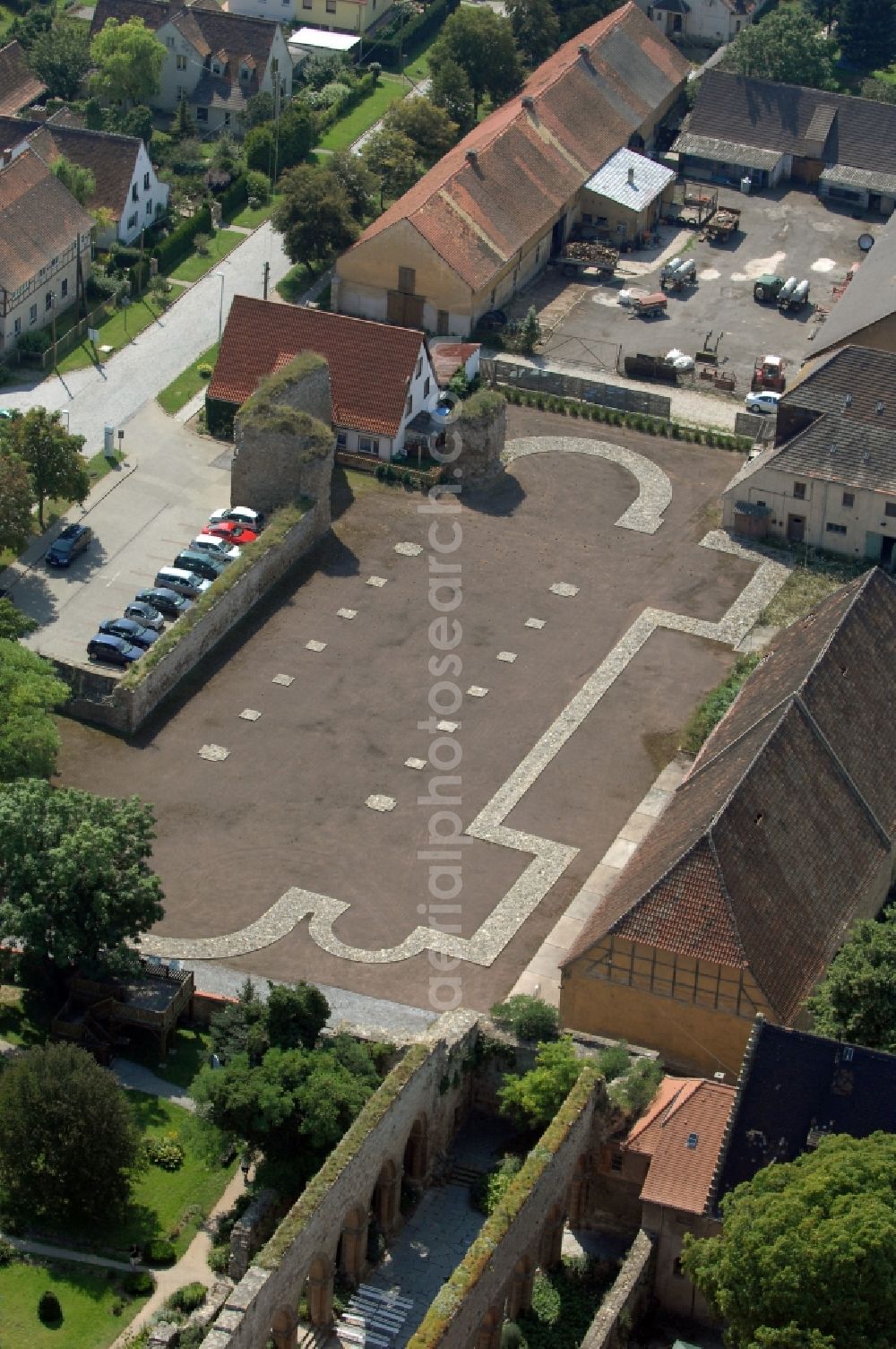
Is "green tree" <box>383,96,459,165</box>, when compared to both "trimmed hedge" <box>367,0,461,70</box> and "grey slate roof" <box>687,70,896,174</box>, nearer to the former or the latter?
"grey slate roof" <box>687,70,896,174</box>

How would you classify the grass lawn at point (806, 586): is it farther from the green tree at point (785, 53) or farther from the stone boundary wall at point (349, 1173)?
the green tree at point (785, 53)

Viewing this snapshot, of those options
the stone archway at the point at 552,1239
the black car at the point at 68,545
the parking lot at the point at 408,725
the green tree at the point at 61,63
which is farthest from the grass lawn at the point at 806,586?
the green tree at the point at 61,63

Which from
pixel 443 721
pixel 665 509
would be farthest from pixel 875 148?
pixel 443 721

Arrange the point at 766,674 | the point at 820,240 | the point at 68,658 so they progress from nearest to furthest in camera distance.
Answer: the point at 766,674 < the point at 68,658 < the point at 820,240

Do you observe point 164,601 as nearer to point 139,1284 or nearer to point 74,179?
point 139,1284

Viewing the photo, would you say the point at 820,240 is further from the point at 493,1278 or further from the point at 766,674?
the point at 493,1278

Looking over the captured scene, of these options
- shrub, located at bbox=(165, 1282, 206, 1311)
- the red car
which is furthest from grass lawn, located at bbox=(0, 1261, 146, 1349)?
the red car
